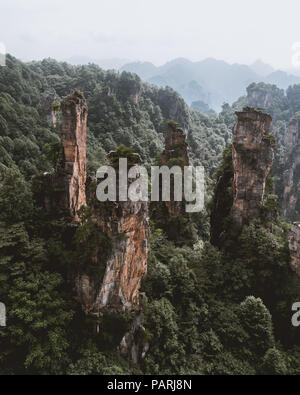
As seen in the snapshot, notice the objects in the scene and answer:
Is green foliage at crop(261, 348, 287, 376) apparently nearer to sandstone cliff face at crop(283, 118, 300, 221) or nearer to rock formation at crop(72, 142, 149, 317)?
rock formation at crop(72, 142, 149, 317)

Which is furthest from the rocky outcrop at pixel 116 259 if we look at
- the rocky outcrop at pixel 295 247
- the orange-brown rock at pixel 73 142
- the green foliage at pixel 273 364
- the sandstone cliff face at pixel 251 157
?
the rocky outcrop at pixel 295 247

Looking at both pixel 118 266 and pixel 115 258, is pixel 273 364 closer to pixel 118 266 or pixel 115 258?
pixel 118 266

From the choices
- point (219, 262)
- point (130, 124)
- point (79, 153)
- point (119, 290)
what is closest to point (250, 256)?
point (219, 262)

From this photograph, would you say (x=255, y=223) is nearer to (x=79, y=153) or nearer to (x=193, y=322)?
(x=193, y=322)

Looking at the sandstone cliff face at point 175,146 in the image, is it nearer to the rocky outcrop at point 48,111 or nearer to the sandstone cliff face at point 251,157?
the sandstone cliff face at point 251,157

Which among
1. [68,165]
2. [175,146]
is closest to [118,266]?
[68,165]
